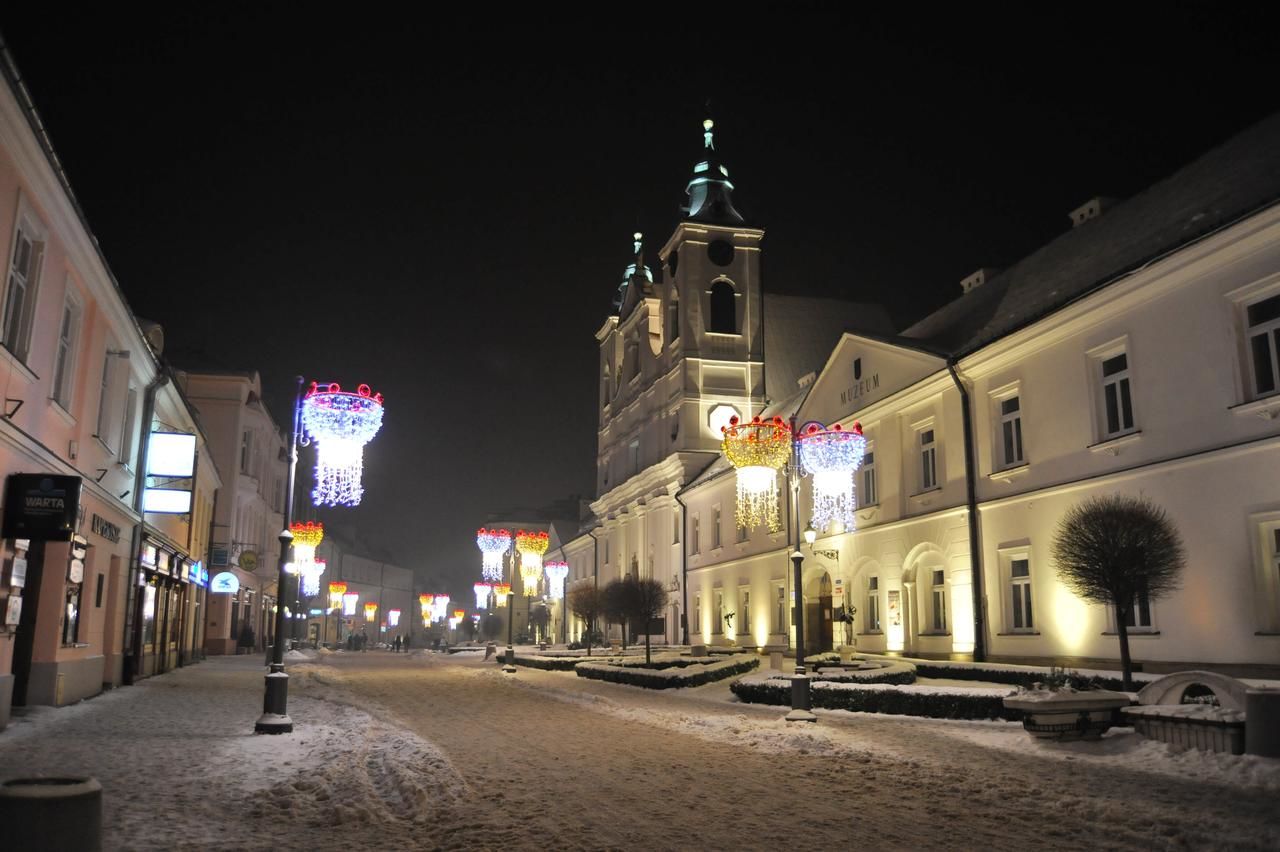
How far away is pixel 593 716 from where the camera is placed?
18.0 m

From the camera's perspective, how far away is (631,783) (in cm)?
1018

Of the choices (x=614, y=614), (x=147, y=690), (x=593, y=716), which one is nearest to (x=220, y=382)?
(x=614, y=614)

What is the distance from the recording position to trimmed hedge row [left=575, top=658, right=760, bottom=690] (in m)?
25.5

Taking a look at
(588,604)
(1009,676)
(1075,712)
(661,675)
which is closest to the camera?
(1075,712)

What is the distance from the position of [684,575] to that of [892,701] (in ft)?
116

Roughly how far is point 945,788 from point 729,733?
5.44 meters

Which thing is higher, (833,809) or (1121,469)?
(1121,469)

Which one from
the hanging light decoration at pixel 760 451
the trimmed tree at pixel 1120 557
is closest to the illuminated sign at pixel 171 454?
the hanging light decoration at pixel 760 451

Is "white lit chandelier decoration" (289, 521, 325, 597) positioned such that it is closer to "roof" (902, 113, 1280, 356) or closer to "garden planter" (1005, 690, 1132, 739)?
"roof" (902, 113, 1280, 356)

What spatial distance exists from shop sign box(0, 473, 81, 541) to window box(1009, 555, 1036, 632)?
19.5 meters

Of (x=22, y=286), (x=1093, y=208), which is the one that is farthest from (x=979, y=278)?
(x=22, y=286)

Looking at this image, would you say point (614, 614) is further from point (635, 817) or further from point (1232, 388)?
point (635, 817)

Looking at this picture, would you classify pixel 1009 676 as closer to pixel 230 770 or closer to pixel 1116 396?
pixel 1116 396

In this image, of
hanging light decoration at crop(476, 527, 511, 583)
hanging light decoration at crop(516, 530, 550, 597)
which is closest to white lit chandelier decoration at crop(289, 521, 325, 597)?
hanging light decoration at crop(476, 527, 511, 583)
